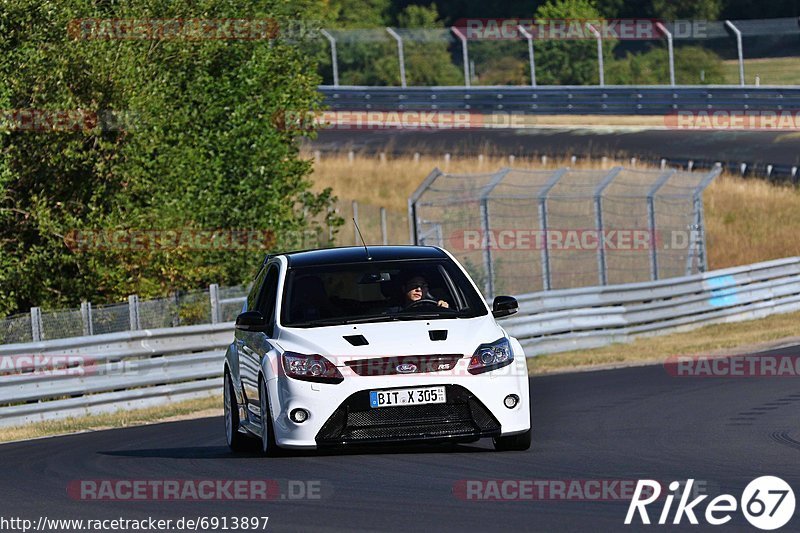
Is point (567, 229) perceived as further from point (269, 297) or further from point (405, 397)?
point (405, 397)

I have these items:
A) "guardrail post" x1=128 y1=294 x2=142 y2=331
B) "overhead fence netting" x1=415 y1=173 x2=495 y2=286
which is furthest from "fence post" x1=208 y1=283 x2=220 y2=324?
"overhead fence netting" x1=415 y1=173 x2=495 y2=286

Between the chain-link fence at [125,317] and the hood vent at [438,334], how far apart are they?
27.7 feet

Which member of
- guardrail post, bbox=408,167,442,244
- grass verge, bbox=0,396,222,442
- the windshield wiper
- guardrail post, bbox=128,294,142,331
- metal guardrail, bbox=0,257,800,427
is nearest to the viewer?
the windshield wiper

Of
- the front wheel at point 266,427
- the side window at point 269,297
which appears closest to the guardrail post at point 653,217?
the side window at point 269,297

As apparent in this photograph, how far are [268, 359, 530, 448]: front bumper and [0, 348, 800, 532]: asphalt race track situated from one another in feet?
0.59

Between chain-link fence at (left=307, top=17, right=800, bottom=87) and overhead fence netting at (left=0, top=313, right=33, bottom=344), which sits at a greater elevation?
overhead fence netting at (left=0, top=313, right=33, bottom=344)

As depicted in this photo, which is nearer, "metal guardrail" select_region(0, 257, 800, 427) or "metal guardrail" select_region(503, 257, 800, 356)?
"metal guardrail" select_region(0, 257, 800, 427)

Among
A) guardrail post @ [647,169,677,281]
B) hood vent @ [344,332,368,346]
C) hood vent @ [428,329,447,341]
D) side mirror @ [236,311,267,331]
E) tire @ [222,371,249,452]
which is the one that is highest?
hood vent @ [344,332,368,346]

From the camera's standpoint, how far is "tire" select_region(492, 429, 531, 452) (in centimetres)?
1123

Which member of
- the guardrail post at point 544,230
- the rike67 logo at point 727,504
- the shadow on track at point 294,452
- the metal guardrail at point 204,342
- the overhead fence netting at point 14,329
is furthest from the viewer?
the guardrail post at point 544,230

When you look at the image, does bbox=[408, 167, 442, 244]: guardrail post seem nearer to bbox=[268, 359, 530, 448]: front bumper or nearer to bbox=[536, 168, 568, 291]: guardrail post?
bbox=[536, 168, 568, 291]: guardrail post

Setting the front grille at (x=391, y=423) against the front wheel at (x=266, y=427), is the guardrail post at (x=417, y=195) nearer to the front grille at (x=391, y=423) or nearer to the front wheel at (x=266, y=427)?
the front wheel at (x=266, y=427)

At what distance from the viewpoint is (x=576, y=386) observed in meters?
18.6

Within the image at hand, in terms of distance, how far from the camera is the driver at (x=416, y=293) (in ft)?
39.1
